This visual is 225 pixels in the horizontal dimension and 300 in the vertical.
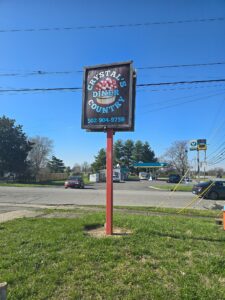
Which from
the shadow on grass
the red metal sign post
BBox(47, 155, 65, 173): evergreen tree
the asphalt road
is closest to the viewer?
the shadow on grass

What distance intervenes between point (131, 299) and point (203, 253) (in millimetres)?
2486

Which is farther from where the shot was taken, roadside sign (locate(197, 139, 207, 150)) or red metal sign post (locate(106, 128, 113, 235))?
roadside sign (locate(197, 139, 207, 150))

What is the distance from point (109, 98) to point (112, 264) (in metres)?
→ 4.33

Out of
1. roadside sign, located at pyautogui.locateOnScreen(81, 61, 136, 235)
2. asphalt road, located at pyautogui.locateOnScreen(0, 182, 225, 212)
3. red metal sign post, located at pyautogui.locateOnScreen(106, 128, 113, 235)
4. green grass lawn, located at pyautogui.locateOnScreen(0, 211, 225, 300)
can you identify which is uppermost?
roadside sign, located at pyautogui.locateOnScreen(81, 61, 136, 235)

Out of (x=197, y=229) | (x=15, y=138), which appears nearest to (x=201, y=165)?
(x=197, y=229)

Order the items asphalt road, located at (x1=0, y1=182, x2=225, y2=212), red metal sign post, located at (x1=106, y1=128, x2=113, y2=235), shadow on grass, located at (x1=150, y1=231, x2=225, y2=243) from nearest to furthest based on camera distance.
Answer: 1. shadow on grass, located at (x1=150, y1=231, x2=225, y2=243)
2. red metal sign post, located at (x1=106, y1=128, x2=113, y2=235)
3. asphalt road, located at (x1=0, y1=182, x2=225, y2=212)

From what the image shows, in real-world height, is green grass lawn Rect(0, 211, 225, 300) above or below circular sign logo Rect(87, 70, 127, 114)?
below

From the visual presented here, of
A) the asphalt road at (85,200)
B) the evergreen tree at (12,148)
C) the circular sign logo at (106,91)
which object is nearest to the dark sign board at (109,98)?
the circular sign logo at (106,91)

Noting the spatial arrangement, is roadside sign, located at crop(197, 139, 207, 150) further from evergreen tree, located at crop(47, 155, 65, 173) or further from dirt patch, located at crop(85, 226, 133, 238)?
evergreen tree, located at crop(47, 155, 65, 173)

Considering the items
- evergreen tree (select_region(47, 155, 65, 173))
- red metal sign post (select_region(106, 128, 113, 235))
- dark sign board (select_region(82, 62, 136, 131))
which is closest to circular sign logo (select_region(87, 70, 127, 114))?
dark sign board (select_region(82, 62, 136, 131))

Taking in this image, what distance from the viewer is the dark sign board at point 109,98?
762 centimetres

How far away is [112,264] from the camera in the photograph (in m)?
4.92

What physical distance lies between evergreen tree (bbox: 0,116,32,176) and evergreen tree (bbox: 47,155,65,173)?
52.3 metres

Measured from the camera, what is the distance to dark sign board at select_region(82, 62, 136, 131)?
762 cm
